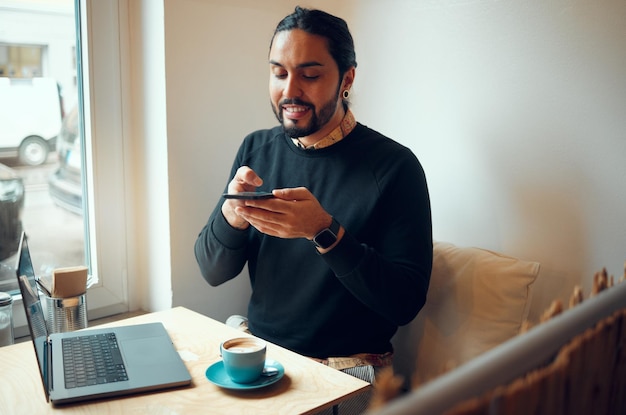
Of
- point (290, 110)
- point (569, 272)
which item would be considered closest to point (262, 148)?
point (290, 110)

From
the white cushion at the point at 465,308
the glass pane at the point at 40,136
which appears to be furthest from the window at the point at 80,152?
the white cushion at the point at 465,308

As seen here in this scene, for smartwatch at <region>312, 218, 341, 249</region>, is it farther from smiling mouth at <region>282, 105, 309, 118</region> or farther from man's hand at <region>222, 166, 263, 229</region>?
smiling mouth at <region>282, 105, 309, 118</region>

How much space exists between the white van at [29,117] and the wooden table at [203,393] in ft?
2.23

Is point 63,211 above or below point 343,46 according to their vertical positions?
below

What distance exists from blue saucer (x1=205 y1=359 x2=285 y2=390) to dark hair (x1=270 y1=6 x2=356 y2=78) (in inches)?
33.4

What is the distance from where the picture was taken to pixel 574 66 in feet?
5.03

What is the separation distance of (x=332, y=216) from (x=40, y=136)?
0.93 m

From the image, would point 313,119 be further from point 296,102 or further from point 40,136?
point 40,136

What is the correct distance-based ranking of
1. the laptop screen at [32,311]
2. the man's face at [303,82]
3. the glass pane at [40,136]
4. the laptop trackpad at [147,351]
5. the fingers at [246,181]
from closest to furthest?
the laptop screen at [32,311] → the laptop trackpad at [147,351] → the fingers at [246,181] → the man's face at [303,82] → the glass pane at [40,136]

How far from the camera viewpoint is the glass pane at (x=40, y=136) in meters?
1.71

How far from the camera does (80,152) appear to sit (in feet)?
6.13

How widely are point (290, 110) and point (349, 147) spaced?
0.63 ft

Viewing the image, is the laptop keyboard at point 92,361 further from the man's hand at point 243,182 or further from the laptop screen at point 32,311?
the man's hand at point 243,182

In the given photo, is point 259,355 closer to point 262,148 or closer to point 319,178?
point 319,178
